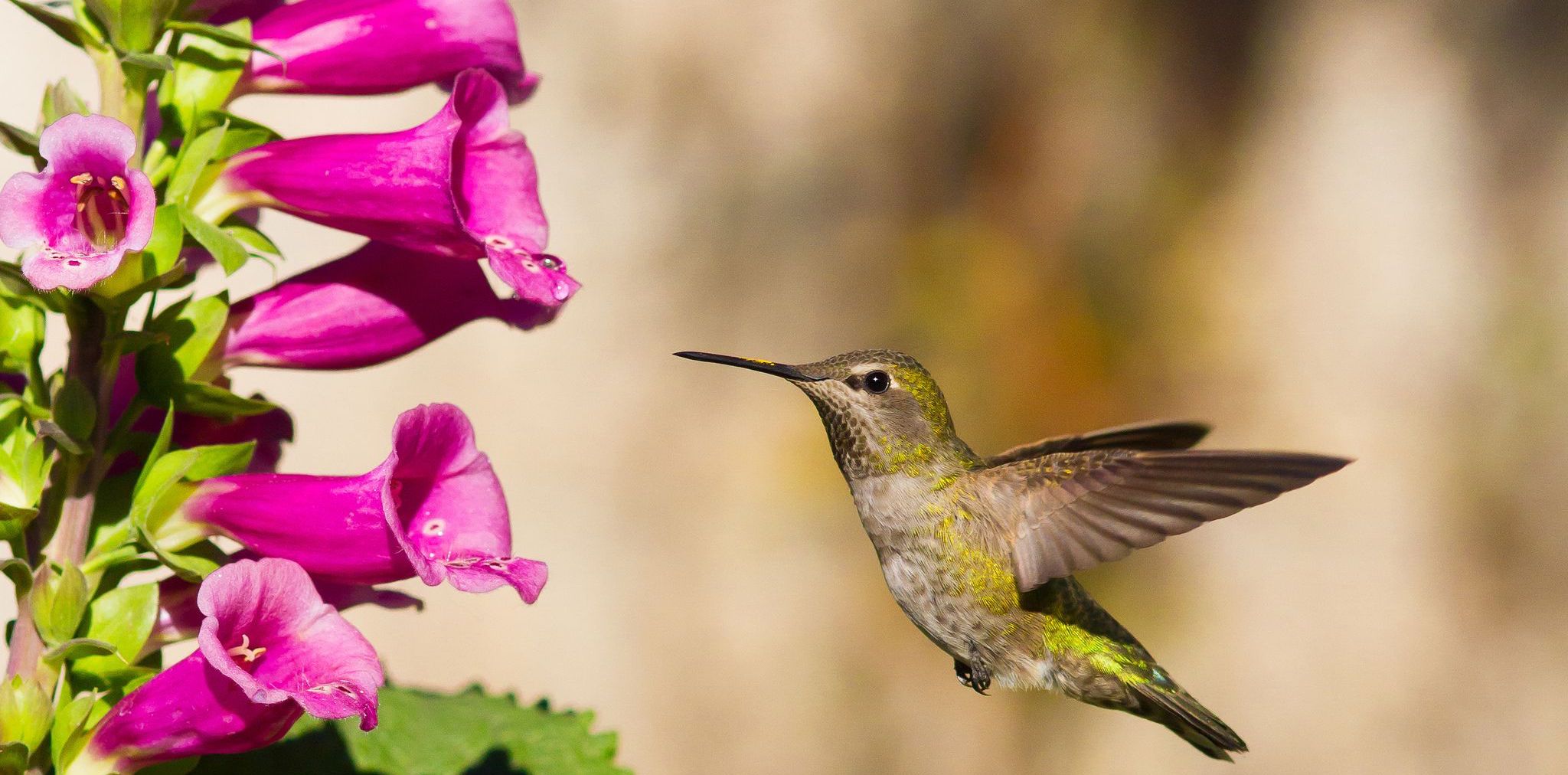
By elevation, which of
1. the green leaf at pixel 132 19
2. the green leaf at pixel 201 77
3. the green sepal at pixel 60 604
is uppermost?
the green leaf at pixel 132 19

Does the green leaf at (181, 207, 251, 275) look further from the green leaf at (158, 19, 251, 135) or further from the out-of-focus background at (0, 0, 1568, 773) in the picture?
the out-of-focus background at (0, 0, 1568, 773)

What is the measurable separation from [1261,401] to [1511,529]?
3.16 feet

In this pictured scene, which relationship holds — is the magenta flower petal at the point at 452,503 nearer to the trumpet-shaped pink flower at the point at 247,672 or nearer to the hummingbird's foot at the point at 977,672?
the trumpet-shaped pink flower at the point at 247,672

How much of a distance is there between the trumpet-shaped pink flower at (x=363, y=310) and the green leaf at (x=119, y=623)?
282mm

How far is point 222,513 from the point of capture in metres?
1.34

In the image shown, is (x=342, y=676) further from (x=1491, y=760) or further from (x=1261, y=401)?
(x=1491, y=760)

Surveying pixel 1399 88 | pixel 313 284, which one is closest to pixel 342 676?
pixel 313 284

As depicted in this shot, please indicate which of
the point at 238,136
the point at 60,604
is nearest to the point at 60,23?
the point at 238,136

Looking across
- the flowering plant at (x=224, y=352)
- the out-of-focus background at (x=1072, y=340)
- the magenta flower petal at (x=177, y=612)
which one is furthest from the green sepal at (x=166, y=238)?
the out-of-focus background at (x=1072, y=340)

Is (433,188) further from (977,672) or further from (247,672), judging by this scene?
(977,672)

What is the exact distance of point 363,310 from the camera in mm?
1539

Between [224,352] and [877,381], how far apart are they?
95cm

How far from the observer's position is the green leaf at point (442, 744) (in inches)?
71.0

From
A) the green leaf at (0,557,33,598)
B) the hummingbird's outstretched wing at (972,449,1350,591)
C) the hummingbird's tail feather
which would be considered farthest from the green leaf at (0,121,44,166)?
the hummingbird's tail feather
